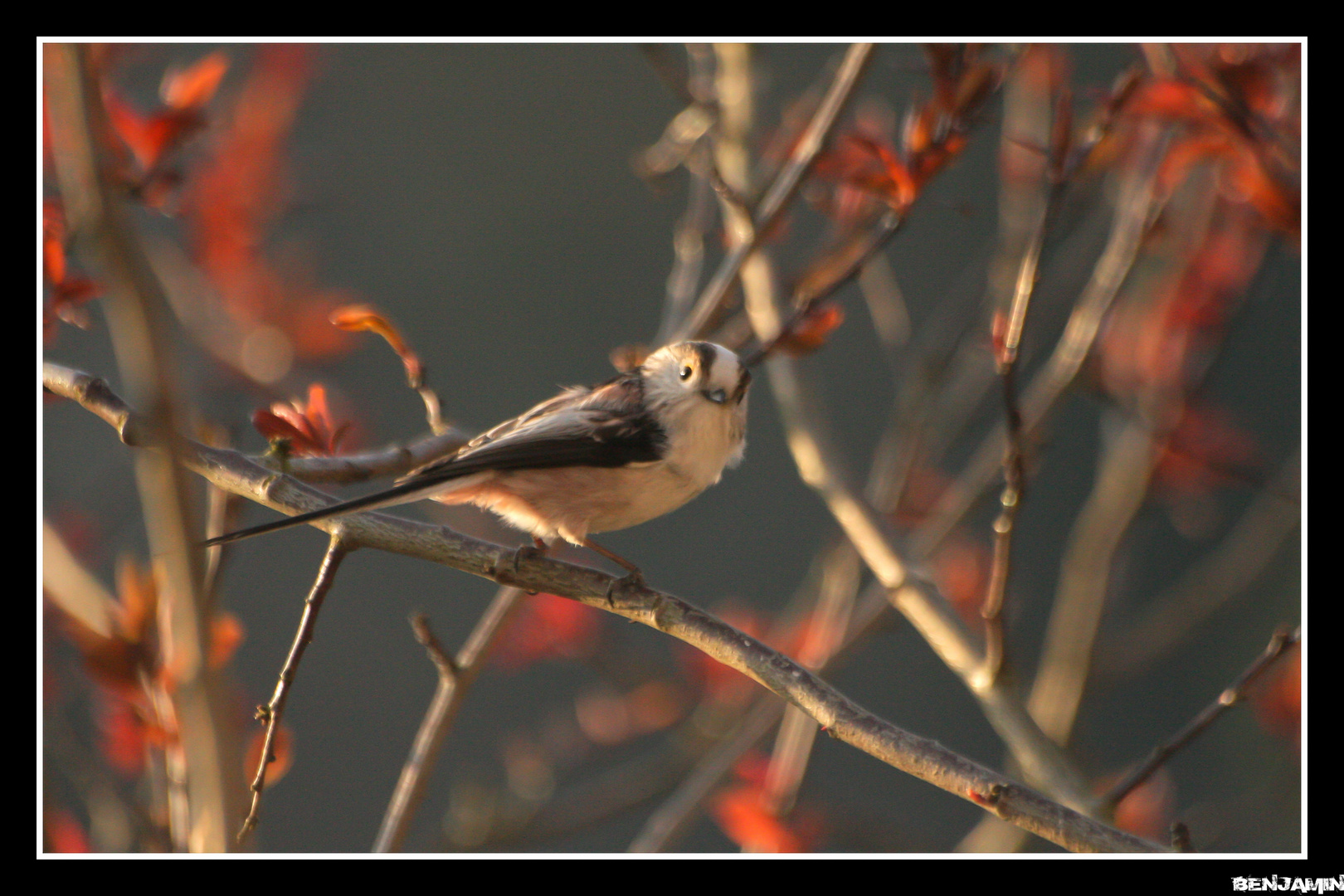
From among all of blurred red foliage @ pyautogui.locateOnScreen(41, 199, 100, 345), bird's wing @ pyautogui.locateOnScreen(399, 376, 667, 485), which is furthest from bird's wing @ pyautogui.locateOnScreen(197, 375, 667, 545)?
blurred red foliage @ pyautogui.locateOnScreen(41, 199, 100, 345)

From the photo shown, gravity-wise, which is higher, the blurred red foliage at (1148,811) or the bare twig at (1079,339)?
the bare twig at (1079,339)

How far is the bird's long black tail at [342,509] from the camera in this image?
1.29m

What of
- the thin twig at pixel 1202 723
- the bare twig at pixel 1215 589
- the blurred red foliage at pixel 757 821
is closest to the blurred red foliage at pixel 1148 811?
the bare twig at pixel 1215 589

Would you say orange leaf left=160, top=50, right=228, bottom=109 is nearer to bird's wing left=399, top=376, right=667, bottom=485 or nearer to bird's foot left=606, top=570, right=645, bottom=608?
bird's wing left=399, top=376, right=667, bottom=485

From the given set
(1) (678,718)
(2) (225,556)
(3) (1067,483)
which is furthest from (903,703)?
(2) (225,556)

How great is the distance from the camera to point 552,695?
3916 mm

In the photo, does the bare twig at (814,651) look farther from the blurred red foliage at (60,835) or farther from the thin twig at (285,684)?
the blurred red foliage at (60,835)

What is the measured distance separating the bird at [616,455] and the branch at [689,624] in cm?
17

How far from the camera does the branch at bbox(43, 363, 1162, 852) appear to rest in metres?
1.17

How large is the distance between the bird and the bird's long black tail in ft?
0.40
